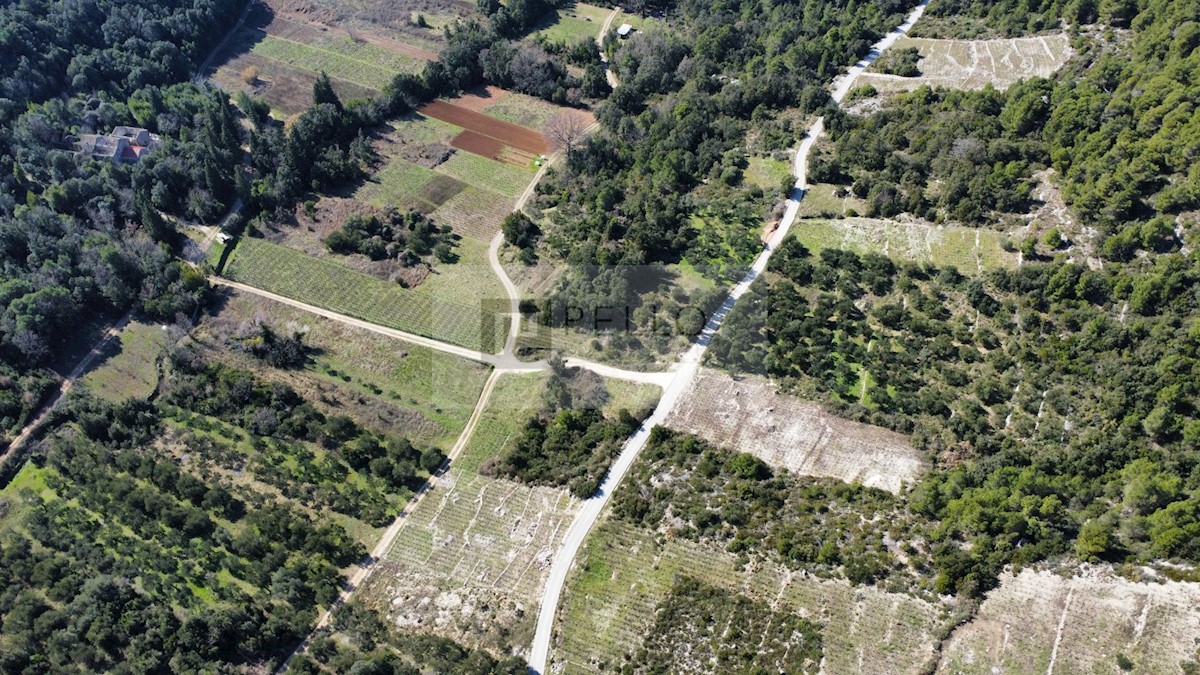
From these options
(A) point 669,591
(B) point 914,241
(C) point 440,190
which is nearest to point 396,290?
(C) point 440,190

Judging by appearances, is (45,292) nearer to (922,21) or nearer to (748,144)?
(748,144)

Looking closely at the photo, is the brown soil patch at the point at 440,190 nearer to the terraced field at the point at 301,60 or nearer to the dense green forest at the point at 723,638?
the terraced field at the point at 301,60

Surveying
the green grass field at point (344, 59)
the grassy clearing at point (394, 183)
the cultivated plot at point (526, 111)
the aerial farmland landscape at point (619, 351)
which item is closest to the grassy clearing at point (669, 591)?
the aerial farmland landscape at point (619, 351)

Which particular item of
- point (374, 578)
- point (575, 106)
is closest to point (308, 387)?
point (374, 578)

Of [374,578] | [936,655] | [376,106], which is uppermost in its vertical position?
[376,106]

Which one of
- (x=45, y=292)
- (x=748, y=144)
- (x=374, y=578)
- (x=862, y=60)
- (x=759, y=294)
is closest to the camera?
(x=374, y=578)

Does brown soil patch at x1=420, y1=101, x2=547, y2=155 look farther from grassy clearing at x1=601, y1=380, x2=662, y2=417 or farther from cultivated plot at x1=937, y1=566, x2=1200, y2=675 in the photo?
cultivated plot at x1=937, y1=566, x2=1200, y2=675
